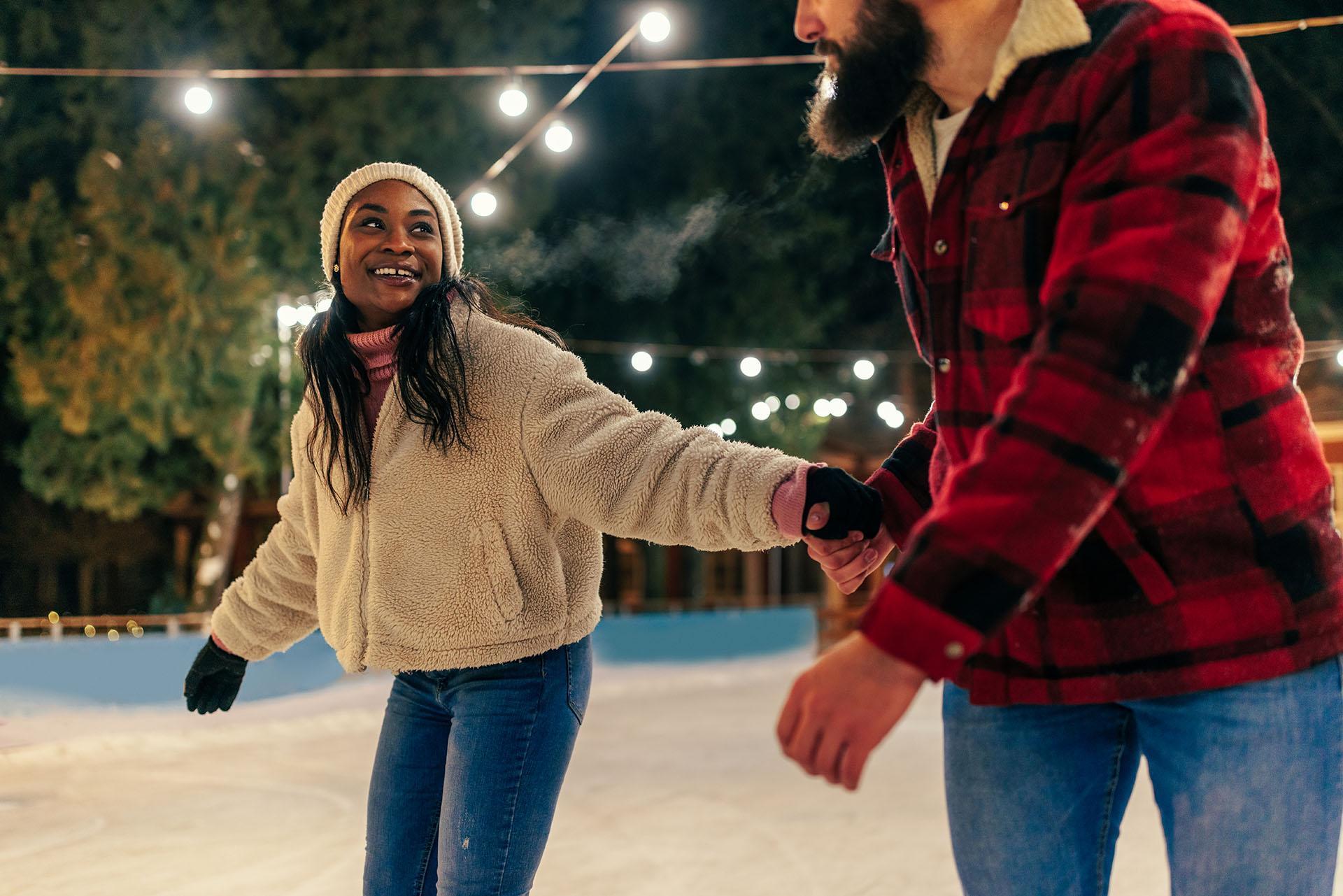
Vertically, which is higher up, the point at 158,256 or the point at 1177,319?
the point at 1177,319

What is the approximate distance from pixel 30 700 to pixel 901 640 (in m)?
7.66

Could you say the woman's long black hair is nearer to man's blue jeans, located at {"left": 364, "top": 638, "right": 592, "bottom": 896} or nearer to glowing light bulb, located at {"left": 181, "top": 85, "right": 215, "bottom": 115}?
man's blue jeans, located at {"left": 364, "top": 638, "right": 592, "bottom": 896}

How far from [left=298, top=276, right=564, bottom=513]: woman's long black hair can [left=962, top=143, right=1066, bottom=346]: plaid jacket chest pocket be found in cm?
108

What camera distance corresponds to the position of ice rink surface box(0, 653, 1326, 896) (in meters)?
4.10

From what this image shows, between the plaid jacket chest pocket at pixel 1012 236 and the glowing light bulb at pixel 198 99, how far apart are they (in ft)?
23.7

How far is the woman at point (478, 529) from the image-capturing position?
1.94 metres

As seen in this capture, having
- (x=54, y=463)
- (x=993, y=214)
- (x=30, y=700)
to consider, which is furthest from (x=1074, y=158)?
(x=54, y=463)

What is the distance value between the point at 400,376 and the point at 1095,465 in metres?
1.41

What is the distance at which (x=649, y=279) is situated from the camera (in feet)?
53.3

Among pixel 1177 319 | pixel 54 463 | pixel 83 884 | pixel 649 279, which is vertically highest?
pixel 1177 319

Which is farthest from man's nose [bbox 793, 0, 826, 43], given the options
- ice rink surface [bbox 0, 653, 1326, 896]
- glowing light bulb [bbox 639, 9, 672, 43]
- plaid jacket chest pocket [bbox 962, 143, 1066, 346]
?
glowing light bulb [bbox 639, 9, 672, 43]

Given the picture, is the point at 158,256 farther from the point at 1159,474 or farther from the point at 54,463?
the point at 1159,474

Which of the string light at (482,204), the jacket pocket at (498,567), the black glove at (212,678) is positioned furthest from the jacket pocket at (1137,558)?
the string light at (482,204)

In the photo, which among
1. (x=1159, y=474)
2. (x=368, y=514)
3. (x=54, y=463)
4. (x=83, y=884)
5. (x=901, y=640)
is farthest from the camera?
(x=54, y=463)
